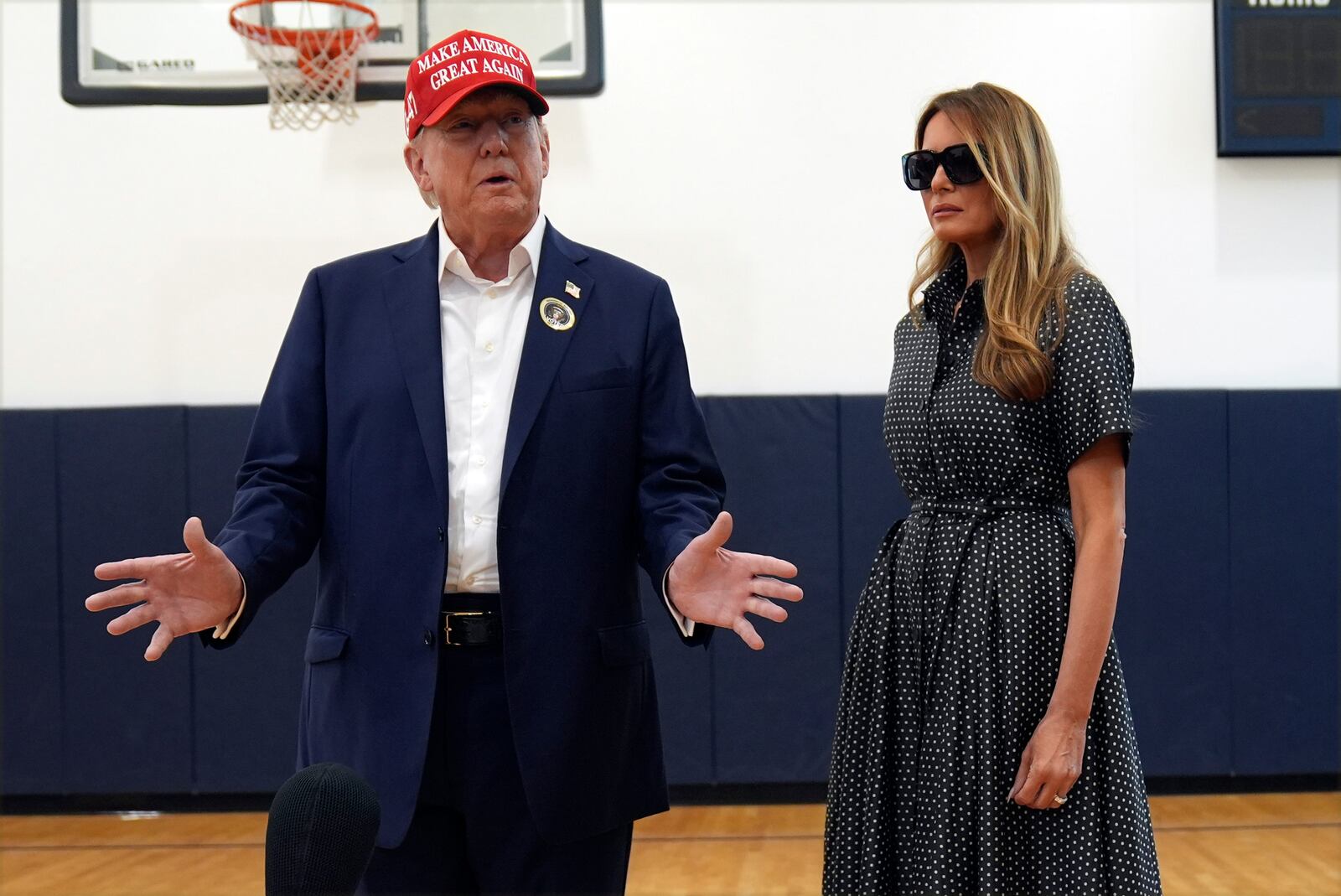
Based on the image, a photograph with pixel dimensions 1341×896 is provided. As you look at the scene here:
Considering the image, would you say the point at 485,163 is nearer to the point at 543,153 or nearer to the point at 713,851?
the point at 543,153

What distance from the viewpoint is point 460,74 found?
1.96 meters

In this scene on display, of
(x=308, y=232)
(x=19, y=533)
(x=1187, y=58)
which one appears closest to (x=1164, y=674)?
(x=1187, y=58)

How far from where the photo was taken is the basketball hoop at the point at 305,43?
4703 millimetres

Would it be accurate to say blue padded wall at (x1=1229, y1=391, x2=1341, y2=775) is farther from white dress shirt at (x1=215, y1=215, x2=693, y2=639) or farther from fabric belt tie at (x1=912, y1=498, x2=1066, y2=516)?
white dress shirt at (x1=215, y1=215, x2=693, y2=639)

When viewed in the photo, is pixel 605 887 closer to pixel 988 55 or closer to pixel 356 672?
pixel 356 672

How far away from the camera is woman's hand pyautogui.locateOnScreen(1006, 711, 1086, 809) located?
1.83 m

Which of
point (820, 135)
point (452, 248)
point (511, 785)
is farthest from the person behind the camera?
point (820, 135)

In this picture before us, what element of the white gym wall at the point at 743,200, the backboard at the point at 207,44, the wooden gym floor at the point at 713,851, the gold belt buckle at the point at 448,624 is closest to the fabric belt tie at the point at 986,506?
the gold belt buckle at the point at 448,624

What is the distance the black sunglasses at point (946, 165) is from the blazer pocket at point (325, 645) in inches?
50.0

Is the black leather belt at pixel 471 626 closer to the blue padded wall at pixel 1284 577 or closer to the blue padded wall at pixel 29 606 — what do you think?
the blue padded wall at pixel 29 606

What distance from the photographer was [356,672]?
1852 mm

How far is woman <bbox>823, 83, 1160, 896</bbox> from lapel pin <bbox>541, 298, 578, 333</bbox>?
2.05 feet

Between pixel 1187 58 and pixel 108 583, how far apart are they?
5.19 metres

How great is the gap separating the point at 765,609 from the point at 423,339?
0.72m
